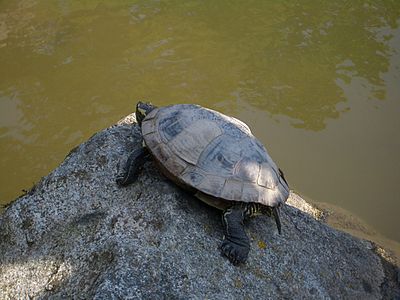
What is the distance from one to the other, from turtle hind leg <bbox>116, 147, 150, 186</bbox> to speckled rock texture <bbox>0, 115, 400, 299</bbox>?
6 centimetres

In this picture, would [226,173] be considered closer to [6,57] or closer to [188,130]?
[188,130]

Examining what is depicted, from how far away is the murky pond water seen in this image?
616 centimetres

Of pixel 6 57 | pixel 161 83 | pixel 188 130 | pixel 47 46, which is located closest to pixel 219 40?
pixel 161 83

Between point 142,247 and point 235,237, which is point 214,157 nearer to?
point 235,237

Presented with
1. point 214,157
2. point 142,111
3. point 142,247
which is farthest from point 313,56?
point 142,247

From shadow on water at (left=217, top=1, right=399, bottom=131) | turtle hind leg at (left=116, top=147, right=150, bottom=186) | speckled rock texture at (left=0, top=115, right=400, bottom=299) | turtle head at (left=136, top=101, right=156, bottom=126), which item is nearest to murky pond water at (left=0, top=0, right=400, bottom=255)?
shadow on water at (left=217, top=1, right=399, bottom=131)

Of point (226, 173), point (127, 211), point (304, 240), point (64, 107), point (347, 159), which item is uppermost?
point (226, 173)

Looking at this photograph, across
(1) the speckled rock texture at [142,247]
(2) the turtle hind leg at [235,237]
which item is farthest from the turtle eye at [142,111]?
(2) the turtle hind leg at [235,237]

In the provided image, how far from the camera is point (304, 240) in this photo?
3654 mm

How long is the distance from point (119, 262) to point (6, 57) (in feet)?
21.0

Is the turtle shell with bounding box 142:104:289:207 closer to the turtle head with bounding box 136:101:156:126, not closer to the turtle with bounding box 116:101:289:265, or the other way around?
the turtle with bounding box 116:101:289:265

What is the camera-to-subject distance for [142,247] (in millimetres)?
2936

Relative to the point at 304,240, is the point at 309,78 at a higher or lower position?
lower

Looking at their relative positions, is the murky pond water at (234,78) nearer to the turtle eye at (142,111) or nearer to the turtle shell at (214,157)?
the turtle eye at (142,111)
